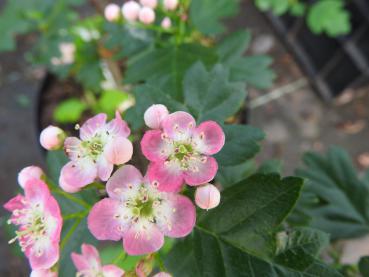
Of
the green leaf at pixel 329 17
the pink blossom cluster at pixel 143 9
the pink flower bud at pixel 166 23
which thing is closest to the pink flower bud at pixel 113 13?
the pink blossom cluster at pixel 143 9

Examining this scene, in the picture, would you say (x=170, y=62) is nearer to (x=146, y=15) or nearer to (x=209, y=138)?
(x=146, y=15)

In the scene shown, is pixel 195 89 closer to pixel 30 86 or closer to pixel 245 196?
pixel 245 196

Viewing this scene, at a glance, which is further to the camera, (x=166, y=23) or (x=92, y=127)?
(x=166, y=23)

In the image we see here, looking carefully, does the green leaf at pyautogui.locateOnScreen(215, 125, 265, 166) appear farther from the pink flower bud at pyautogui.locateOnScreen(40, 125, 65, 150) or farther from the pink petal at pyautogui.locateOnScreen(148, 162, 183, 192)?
the pink flower bud at pyautogui.locateOnScreen(40, 125, 65, 150)

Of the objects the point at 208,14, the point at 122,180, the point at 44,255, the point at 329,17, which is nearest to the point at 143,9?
the point at 208,14

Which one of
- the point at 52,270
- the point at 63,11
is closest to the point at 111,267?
the point at 52,270

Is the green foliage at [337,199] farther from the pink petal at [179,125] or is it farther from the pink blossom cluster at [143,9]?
the pink blossom cluster at [143,9]

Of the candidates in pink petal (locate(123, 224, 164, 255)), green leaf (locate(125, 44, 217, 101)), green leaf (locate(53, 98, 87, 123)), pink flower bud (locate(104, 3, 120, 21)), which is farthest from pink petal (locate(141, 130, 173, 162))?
green leaf (locate(53, 98, 87, 123))
